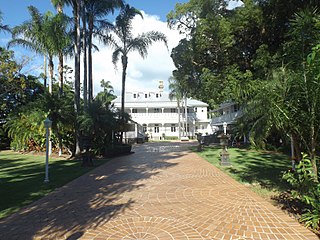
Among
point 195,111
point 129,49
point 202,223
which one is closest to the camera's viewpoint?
point 202,223

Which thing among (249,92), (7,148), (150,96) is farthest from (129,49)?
(150,96)

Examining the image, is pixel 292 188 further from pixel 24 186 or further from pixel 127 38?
pixel 127 38

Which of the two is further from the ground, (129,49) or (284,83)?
(129,49)

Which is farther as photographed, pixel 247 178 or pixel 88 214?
pixel 247 178

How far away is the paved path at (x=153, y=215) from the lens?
3621 millimetres

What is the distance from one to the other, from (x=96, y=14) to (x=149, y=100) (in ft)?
89.5

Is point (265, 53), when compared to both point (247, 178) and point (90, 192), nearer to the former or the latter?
point (247, 178)

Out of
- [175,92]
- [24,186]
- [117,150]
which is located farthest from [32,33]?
[175,92]

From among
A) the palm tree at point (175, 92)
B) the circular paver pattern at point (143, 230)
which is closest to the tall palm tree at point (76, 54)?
the circular paver pattern at point (143, 230)

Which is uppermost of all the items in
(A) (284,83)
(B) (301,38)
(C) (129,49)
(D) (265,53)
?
(C) (129,49)

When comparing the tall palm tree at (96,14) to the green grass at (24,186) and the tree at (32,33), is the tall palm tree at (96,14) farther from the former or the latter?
the green grass at (24,186)

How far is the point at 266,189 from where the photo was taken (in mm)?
6035

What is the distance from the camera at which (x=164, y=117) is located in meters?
40.0

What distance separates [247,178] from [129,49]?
42.5 ft
